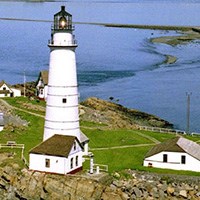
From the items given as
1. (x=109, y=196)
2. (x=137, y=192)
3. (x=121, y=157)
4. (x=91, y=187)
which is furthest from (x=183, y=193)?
(x=121, y=157)

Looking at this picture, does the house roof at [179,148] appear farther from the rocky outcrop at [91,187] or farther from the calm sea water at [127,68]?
the calm sea water at [127,68]

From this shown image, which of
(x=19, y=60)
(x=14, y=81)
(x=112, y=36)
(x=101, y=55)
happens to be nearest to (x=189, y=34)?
(x=112, y=36)

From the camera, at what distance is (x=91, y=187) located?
35312 millimetres

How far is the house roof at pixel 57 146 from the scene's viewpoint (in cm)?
3653

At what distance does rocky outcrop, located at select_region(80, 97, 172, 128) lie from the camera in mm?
63188

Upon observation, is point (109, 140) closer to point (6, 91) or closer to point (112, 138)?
point (112, 138)

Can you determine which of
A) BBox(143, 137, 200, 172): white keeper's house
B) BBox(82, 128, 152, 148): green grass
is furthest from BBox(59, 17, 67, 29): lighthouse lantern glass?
BBox(82, 128, 152, 148): green grass

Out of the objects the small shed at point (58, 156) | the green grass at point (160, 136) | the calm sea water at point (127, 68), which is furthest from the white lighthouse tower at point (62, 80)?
the calm sea water at point (127, 68)

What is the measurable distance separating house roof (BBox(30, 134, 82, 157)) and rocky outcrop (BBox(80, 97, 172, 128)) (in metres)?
22.0

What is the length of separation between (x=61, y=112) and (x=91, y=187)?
609 centimetres

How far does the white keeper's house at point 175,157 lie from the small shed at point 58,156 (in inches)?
220

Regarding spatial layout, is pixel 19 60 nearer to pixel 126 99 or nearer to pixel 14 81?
pixel 14 81

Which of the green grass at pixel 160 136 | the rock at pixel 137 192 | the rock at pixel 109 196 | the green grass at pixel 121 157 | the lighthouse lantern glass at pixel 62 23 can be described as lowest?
the rock at pixel 109 196

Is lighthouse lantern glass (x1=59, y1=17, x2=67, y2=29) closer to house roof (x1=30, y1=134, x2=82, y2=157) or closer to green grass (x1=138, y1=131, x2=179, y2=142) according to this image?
house roof (x1=30, y1=134, x2=82, y2=157)
